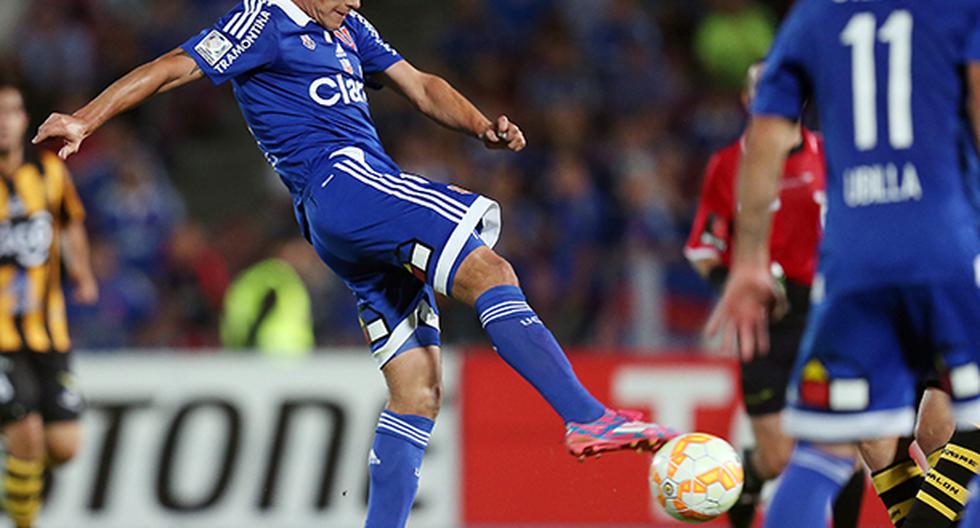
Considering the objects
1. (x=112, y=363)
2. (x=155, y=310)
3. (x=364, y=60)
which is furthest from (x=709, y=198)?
(x=155, y=310)

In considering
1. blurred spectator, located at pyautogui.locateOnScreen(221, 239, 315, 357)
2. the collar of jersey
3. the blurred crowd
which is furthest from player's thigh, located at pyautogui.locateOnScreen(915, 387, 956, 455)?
blurred spectator, located at pyautogui.locateOnScreen(221, 239, 315, 357)

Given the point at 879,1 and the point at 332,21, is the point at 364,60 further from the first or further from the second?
the point at 879,1

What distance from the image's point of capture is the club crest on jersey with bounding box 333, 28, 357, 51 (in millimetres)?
5632

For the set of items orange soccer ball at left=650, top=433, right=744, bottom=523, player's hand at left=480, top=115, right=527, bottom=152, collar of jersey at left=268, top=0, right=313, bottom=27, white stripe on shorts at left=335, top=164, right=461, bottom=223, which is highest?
collar of jersey at left=268, top=0, right=313, bottom=27

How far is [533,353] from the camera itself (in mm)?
4965

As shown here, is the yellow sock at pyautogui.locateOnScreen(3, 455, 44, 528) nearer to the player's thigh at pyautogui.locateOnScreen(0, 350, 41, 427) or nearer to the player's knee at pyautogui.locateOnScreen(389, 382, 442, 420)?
the player's thigh at pyautogui.locateOnScreen(0, 350, 41, 427)

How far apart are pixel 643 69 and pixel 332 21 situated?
8422mm

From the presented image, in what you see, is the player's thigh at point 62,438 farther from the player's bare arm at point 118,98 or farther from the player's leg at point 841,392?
the player's leg at point 841,392

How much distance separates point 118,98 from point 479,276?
1.35 meters

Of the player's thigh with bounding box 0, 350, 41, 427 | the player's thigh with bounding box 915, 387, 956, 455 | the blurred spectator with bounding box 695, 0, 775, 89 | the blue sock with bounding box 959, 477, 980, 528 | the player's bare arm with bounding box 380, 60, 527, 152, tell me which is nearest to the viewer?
the blue sock with bounding box 959, 477, 980, 528

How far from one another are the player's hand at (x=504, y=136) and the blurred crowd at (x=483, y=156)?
4870mm

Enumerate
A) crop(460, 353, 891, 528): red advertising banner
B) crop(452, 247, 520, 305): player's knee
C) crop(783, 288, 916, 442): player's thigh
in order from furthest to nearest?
crop(460, 353, 891, 528): red advertising banner
crop(452, 247, 520, 305): player's knee
crop(783, 288, 916, 442): player's thigh

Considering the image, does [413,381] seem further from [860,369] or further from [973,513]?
[973,513]

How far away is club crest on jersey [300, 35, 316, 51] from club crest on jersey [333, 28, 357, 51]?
15 cm
